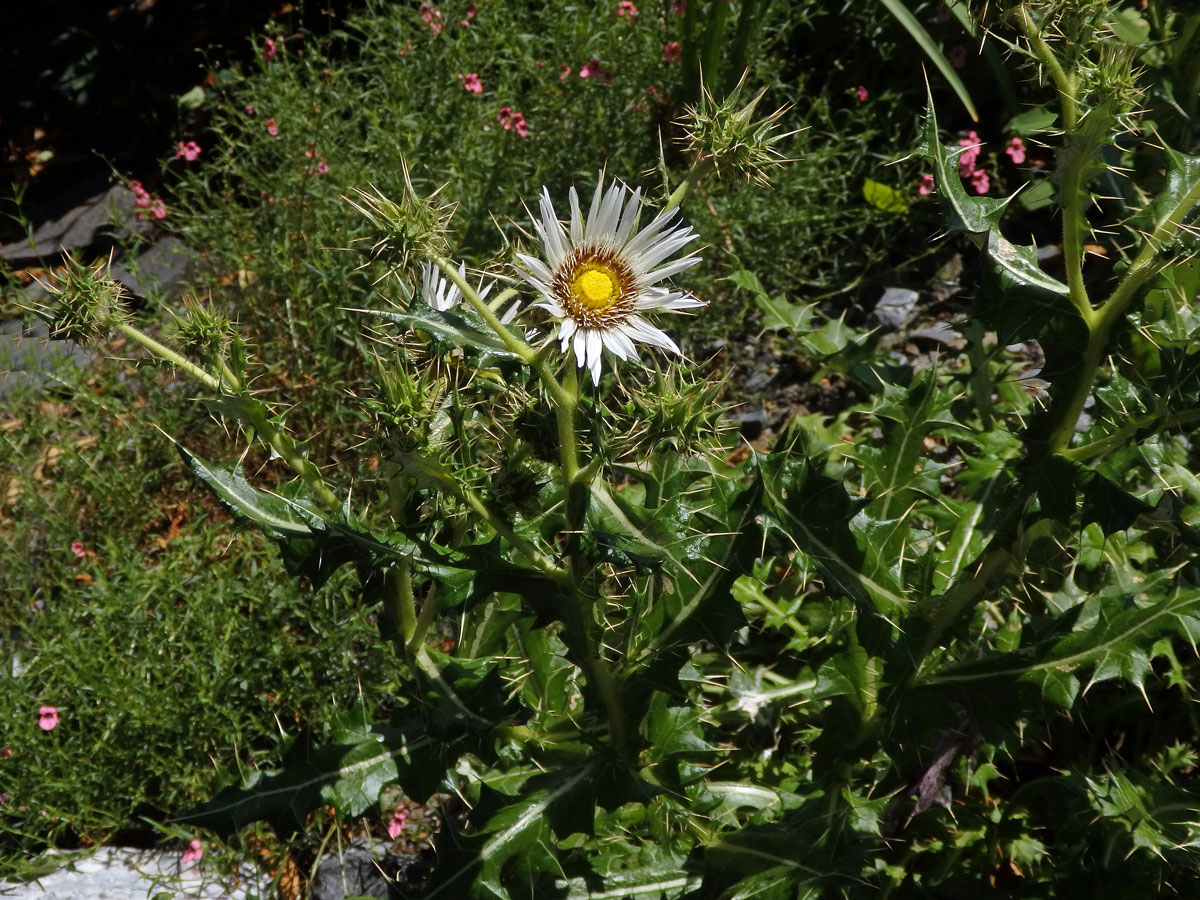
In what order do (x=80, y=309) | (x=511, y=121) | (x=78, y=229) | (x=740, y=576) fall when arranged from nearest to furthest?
(x=80, y=309)
(x=740, y=576)
(x=511, y=121)
(x=78, y=229)

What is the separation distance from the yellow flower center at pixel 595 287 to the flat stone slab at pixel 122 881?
1765mm

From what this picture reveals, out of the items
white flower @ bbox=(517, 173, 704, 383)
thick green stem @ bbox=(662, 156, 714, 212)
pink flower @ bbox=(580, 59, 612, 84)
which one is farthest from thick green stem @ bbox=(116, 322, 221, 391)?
pink flower @ bbox=(580, 59, 612, 84)

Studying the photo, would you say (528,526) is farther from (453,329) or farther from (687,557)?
(453,329)

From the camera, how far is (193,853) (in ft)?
8.24

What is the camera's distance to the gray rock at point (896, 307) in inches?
146

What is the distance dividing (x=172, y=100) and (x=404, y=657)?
4.04m

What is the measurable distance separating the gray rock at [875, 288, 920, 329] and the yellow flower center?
2.33 metres

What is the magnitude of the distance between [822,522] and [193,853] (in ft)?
5.86

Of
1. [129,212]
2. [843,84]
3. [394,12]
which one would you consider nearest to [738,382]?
[843,84]

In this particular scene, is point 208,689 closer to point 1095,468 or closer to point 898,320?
point 1095,468

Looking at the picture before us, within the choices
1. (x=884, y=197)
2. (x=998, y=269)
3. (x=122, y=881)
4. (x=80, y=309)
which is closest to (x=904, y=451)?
(x=998, y=269)

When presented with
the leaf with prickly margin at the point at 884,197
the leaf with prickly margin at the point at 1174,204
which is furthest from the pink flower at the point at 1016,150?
the leaf with prickly margin at the point at 1174,204

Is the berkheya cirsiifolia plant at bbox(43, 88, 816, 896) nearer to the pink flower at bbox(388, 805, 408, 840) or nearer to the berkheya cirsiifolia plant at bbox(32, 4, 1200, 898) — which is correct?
the berkheya cirsiifolia plant at bbox(32, 4, 1200, 898)

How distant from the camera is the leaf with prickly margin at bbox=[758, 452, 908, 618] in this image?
181 cm
